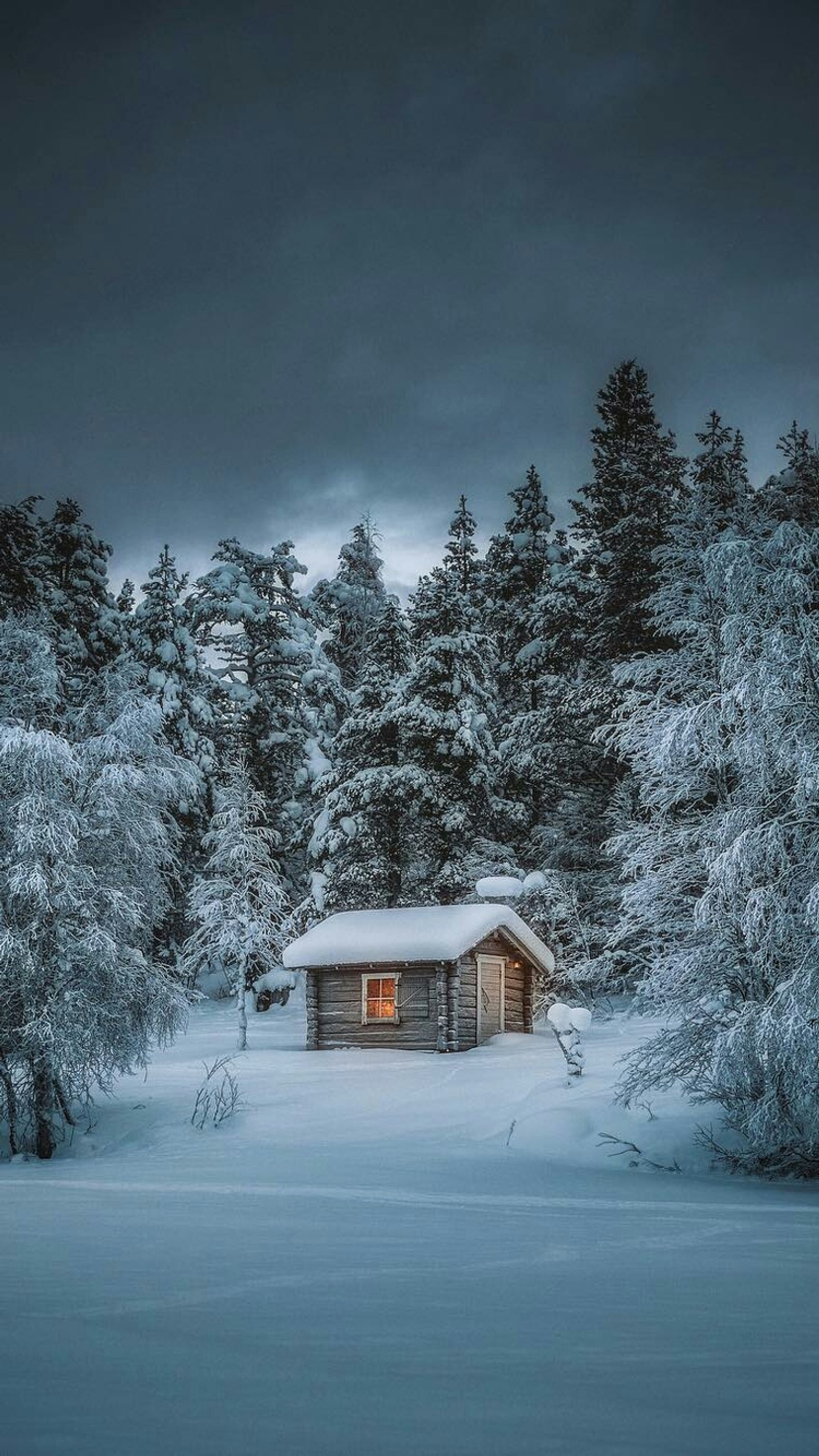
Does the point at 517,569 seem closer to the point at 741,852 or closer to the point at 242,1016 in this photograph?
the point at 242,1016

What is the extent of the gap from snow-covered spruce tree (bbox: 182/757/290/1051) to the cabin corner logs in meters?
2.37

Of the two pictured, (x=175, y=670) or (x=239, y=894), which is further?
(x=175, y=670)

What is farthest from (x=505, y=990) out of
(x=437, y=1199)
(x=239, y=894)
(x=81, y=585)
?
(x=437, y=1199)

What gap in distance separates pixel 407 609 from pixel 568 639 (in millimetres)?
11025

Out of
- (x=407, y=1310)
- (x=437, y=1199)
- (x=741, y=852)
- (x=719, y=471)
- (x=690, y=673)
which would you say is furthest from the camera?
(x=719, y=471)

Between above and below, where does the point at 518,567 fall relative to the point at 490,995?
above

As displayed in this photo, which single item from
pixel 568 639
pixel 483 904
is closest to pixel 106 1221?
pixel 483 904

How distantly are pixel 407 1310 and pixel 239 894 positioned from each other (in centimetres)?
2934

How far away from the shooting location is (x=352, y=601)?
162 ft

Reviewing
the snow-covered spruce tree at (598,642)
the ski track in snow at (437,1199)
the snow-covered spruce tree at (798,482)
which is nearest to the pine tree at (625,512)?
the snow-covered spruce tree at (598,642)

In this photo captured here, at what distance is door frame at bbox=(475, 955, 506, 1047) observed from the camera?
3306 centimetres

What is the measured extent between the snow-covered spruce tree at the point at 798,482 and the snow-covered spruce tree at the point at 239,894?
17818 mm

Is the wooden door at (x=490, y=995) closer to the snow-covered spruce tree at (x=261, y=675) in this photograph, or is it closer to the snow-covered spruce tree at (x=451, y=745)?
the snow-covered spruce tree at (x=451, y=745)

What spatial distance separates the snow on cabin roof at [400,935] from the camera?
30969mm
